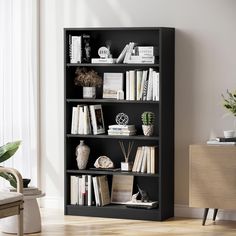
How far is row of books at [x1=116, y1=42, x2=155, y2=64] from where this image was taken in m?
6.69

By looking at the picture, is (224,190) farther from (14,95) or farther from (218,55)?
(14,95)

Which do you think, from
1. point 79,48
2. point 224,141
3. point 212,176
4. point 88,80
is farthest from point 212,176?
point 79,48

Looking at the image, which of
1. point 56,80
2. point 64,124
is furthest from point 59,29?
point 64,124

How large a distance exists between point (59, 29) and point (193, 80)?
1371mm

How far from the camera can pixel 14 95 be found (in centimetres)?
736

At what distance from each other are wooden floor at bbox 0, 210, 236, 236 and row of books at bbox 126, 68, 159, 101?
1.07m

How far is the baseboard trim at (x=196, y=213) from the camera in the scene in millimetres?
6754

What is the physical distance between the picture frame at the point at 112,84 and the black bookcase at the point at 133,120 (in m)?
0.08

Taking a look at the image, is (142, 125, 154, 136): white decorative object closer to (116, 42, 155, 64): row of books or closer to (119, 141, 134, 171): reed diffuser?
(119, 141, 134, 171): reed diffuser

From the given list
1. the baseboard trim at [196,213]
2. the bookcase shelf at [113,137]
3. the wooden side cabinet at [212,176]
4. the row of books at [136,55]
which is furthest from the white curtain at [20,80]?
the wooden side cabinet at [212,176]

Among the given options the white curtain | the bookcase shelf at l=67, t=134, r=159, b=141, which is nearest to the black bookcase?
the bookcase shelf at l=67, t=134, r=159, b=141

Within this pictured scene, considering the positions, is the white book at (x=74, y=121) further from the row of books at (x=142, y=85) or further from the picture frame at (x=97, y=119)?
the row of books at (x=142, y=85)

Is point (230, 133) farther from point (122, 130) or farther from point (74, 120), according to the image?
point (74, 120)

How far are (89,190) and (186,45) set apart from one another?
5.05ft
